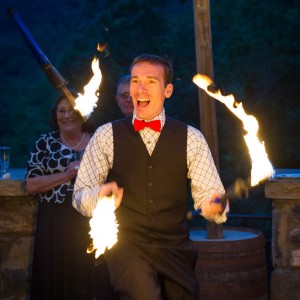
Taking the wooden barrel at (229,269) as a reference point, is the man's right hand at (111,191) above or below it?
above

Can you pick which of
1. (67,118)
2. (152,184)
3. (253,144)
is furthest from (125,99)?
(152,184)

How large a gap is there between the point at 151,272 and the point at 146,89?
2.86 feet

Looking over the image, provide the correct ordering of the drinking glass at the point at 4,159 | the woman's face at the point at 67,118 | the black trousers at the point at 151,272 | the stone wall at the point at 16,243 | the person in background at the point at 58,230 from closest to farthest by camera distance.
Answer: the black trousers at the point at 151,272 < the person in background at the point at 58,230 < the woman's face at the point at 67,118 < the stone wall at the point at 16,243 < the drinking glass at the point at 4,159

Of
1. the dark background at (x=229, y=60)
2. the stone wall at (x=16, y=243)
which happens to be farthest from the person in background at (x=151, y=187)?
the dark background at (x=229, y=60)

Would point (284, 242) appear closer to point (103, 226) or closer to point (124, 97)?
point (124, 97)

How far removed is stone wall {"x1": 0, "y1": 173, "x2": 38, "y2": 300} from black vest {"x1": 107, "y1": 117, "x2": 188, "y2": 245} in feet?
5.68

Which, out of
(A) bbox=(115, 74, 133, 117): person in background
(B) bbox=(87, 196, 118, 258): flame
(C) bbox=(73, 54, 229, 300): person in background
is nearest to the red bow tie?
(C) bbox=(73, 54, 229, 300): person in background

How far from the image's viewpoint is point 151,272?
2996 millimetres

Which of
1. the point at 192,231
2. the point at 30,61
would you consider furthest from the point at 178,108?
the point at 30,61

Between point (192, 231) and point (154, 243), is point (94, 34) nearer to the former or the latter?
point (192, 231)

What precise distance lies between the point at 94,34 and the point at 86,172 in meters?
12.1

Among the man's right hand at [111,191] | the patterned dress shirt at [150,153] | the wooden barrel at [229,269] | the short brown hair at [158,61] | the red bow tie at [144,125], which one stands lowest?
the wooden barrel at [229,269]

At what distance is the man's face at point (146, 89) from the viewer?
3.25m

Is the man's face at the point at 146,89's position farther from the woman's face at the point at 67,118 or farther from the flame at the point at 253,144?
the woman's face at the point at 67,118
